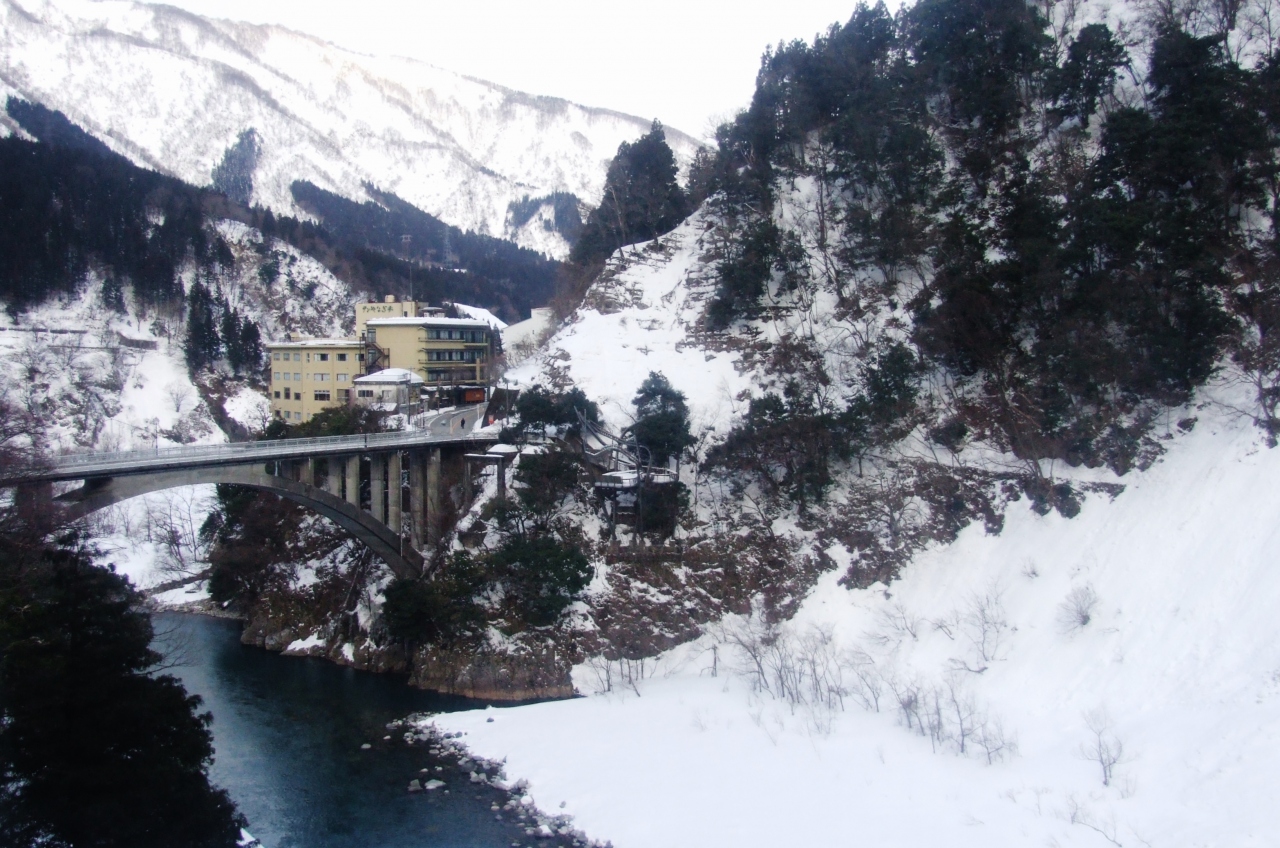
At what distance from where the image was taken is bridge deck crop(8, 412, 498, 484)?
16.2 meters

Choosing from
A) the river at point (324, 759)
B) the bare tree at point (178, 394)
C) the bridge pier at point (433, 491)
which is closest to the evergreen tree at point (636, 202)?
the bridge pier at point (433, 491)

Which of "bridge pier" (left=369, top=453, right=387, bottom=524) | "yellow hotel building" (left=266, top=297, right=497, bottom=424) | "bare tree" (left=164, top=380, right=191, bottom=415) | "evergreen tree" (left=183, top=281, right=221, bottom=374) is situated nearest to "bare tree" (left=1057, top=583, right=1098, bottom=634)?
"bridge pier" (left=369, top=453, right=387, bottom=524)

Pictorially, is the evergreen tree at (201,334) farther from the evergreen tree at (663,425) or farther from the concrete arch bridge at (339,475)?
the evergreen tree at (663,425)

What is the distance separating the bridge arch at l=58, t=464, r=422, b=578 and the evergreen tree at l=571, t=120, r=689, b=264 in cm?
1896

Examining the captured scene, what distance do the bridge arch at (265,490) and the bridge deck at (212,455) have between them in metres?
0.22

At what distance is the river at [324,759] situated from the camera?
13734 mm

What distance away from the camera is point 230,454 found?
63.5 ft

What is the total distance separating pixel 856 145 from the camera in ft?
96.7

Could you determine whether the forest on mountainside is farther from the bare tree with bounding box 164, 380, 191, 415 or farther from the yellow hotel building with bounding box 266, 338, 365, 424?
the bare tree with bounding box 164, 380, 191, 415

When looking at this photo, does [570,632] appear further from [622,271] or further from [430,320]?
[430,320]

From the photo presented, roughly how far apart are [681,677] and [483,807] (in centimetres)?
647

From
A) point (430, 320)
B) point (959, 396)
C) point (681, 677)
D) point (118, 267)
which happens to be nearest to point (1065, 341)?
point (959, 396)

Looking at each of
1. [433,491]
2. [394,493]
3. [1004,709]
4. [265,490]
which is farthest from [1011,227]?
[265,490]

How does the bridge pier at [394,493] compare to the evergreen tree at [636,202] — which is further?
the evergreen tree at [636,202]
